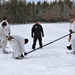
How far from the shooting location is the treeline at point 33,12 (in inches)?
3932

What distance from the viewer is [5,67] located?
897 cm

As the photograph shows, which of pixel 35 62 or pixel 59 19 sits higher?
pixel 35 62

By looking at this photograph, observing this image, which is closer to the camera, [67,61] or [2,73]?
[2,73]

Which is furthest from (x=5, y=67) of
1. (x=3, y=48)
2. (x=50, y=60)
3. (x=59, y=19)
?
(x=59, y=19)

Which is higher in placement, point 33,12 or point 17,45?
point 17,45

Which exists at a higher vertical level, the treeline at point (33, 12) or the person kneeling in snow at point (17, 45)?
the person kneeling in snow at point (17, 45)

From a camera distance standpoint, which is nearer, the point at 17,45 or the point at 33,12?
the point at 17,45

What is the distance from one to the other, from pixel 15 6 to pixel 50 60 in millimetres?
95864

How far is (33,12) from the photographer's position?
112m

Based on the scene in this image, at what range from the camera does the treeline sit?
99869 millimetres

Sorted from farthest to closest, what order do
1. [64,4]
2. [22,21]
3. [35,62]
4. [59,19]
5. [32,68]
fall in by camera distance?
[64,4] < [59,19] < [22,21] < [35,62] < [32,68]

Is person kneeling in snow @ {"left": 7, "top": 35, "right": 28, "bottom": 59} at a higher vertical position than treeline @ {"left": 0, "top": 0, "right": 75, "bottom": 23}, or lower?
higher

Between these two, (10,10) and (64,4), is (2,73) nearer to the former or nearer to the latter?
(10,10)

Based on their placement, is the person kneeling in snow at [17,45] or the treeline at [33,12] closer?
the person kneeling in snow at [17,45]
